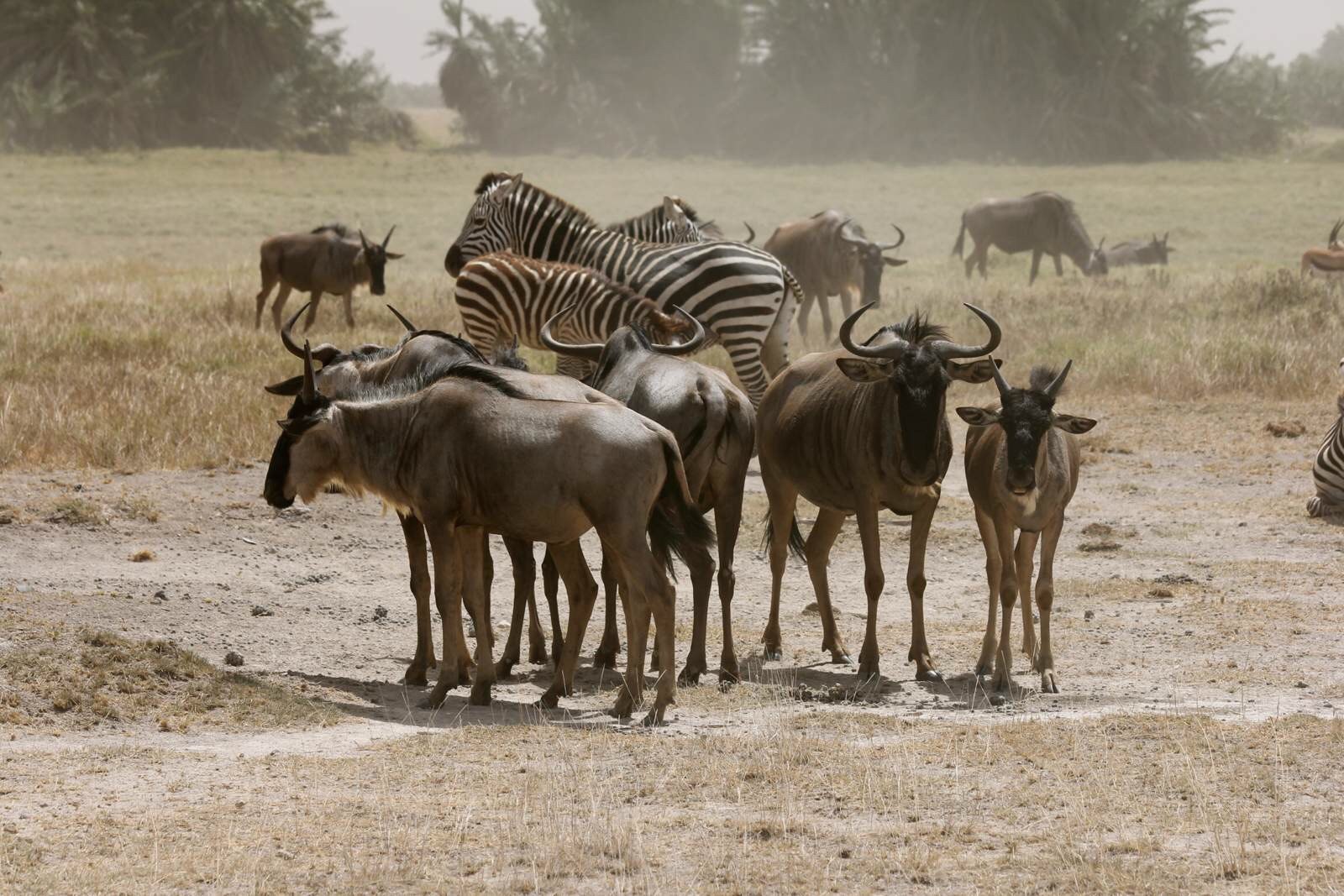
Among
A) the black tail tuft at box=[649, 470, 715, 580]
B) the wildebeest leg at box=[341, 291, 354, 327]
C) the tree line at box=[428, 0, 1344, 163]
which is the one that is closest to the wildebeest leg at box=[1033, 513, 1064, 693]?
the black tail tuft at box=[649, 470, 715, 580]

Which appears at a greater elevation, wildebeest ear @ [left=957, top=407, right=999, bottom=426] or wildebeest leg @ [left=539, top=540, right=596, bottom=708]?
wildebeest ear @ [left=957, top=407, right=999, bottom=426]

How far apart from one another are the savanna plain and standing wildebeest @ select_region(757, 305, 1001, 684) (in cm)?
43

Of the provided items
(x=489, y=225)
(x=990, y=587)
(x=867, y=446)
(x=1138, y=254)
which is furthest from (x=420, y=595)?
(x=1138, y=254)

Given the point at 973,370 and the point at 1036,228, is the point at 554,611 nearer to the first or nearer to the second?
the point at 973,370

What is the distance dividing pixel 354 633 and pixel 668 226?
680cm

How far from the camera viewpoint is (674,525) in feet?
25.1

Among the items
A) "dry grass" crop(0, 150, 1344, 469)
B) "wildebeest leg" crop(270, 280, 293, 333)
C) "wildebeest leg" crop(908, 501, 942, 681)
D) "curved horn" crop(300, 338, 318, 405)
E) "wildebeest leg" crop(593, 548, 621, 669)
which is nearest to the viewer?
"curved horn" crop(300, 338, 318, 405)

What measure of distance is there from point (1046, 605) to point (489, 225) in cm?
673

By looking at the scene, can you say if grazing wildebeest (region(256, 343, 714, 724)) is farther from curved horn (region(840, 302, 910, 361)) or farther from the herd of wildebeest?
curved horn (region(840, 302, 910, 361))

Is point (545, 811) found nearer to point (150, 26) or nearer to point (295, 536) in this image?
point (295, 536)

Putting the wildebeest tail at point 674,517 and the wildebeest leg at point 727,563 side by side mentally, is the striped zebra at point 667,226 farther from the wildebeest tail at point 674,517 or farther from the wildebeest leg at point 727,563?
the wildebeest tail at point 674,517

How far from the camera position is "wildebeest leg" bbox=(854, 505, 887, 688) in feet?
26.8

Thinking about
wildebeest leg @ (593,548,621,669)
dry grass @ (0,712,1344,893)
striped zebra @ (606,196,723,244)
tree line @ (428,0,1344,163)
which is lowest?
wildebeest leg @ (593,548,621,669)

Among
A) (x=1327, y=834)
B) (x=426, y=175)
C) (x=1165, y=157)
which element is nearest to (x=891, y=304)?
(x=1327, y=834)
